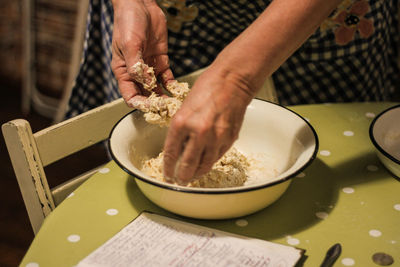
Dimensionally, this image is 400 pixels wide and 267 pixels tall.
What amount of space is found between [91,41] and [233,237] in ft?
3.20

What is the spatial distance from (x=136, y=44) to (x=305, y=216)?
495mm

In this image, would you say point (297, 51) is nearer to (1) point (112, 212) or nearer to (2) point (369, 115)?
(2) point (369, 115)

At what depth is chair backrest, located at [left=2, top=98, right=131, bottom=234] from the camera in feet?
2.86

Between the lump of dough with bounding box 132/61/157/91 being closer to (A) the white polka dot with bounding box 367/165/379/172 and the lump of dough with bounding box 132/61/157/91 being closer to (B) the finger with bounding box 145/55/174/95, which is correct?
(B) the finger with bounding box 145/55/174/95

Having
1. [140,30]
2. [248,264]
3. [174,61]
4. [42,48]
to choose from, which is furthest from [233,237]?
[42,48]

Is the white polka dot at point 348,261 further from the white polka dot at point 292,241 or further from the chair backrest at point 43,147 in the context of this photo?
the chair backrest at point 43,147

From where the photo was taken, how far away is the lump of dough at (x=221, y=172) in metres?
→ 0.89

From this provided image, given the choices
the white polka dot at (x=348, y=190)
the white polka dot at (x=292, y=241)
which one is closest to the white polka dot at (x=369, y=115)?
A: the white polka dot at (x=348, y=190)

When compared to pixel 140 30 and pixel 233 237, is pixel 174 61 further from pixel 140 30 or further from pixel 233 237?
pixel 233 237

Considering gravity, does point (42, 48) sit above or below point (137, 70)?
below

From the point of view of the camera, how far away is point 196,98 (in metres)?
0.71

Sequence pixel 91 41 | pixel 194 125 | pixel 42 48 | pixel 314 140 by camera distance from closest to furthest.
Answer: pixel 194 125
pixel 314 140
pixel 91 41
pixel 42 48

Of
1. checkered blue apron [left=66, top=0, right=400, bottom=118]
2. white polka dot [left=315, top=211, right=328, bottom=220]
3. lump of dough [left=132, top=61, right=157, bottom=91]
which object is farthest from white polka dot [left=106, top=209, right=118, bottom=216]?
checkered blue apron [left=66, top=0, right=400, bottom=118]

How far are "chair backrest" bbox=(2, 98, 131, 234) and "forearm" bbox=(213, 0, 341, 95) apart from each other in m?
0.39
